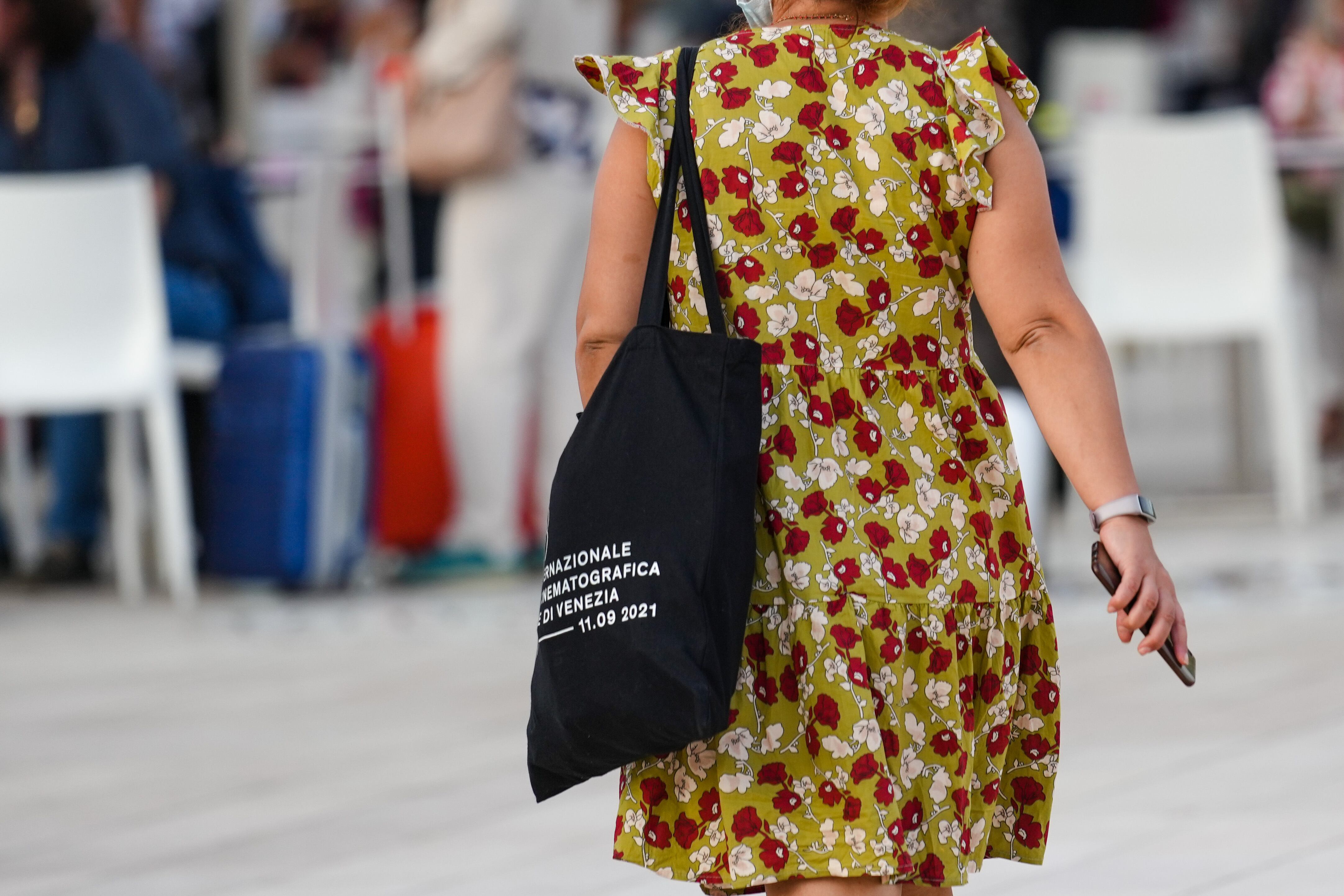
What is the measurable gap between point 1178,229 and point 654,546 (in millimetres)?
5244

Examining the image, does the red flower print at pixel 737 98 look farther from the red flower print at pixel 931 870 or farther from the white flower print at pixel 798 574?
the red flower print at pixel 931 870

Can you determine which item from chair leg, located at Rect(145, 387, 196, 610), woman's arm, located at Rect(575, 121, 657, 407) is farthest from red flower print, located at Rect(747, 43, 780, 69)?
chair leg, located at Rect(145, 387, 196, 610)

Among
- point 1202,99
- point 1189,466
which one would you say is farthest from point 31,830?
point 1202,99

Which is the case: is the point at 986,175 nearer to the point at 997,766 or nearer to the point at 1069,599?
the point at 997,766

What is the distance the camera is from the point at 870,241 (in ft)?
5.62

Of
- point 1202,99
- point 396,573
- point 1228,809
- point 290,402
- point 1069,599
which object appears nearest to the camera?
point 1228,809

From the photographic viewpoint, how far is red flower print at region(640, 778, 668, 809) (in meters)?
1.74

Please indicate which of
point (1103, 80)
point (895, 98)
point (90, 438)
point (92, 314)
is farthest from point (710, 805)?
point (1103, 80)

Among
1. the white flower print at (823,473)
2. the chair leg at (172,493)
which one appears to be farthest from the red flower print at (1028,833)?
the chair leg at (172,493)

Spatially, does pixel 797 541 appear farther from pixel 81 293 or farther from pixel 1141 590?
pixel 81 293

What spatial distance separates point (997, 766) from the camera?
1775 millimetres

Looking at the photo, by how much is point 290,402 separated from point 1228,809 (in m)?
3.32

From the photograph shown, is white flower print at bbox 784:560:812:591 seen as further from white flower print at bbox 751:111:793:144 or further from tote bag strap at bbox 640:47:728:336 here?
white flower print at bbox 751:111:793:144

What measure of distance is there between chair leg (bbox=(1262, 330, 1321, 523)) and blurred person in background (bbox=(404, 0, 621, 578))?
2.28 meters
